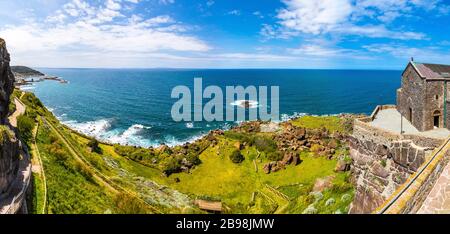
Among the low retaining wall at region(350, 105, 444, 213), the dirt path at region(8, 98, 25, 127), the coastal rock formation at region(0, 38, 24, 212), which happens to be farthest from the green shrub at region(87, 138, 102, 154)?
the low retaining wall at region(350, 105, 444, 213)

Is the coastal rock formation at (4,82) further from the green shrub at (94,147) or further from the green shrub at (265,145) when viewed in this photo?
the green shrub at (265,145)

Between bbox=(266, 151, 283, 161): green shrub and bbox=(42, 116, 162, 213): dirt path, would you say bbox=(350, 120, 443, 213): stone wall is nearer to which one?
bbox=(42, 116, 162, 213): dirt path

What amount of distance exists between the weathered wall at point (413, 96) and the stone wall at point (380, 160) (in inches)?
201

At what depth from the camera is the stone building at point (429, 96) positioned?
25797 mm

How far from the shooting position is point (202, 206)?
34.2 m

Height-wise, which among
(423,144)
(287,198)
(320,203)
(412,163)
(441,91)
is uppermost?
(441,91)

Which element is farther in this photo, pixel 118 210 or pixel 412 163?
pixel 118 210

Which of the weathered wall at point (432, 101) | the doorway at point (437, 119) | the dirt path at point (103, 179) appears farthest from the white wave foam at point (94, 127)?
the doorway at point (437, 119)

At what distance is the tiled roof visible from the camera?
26250mm
